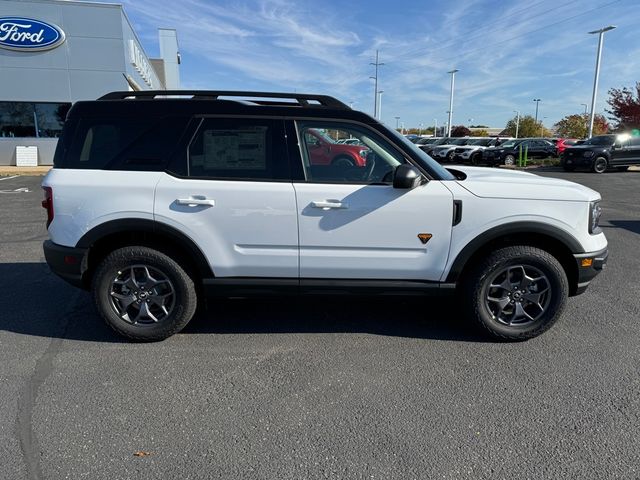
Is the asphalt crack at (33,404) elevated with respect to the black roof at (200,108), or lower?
lower

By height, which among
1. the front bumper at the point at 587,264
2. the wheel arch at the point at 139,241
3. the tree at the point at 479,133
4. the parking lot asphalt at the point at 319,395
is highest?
the tree at the point at 479,133

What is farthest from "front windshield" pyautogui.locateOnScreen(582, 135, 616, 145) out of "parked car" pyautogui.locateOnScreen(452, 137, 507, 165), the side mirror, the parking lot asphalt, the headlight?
the side mirror

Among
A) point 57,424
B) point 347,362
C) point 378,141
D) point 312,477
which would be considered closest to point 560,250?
point 378,141

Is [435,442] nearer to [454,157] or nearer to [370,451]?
[370,451]

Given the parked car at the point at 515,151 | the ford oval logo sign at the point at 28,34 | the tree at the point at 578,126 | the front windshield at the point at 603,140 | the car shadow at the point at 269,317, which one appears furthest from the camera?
the tree at the point at 578,126

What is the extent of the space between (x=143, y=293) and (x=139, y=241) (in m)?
0.42

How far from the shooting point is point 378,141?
3.61 meters

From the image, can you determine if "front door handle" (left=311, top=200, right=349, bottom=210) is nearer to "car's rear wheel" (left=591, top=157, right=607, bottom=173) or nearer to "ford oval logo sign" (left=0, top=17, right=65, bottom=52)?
"ford oval logo sign" (left=0, top=17, right=65, bottom=52)

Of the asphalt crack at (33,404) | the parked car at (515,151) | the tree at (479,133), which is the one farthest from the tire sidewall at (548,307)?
the tree at (479,133)

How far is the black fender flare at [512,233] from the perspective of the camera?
3.54m

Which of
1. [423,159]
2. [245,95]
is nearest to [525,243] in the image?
[423,159]

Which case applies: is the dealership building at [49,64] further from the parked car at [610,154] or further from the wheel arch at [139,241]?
the parked car at [610,154]

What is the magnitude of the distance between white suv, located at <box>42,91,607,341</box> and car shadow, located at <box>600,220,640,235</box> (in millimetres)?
5393

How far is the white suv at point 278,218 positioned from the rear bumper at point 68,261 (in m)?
0.01
